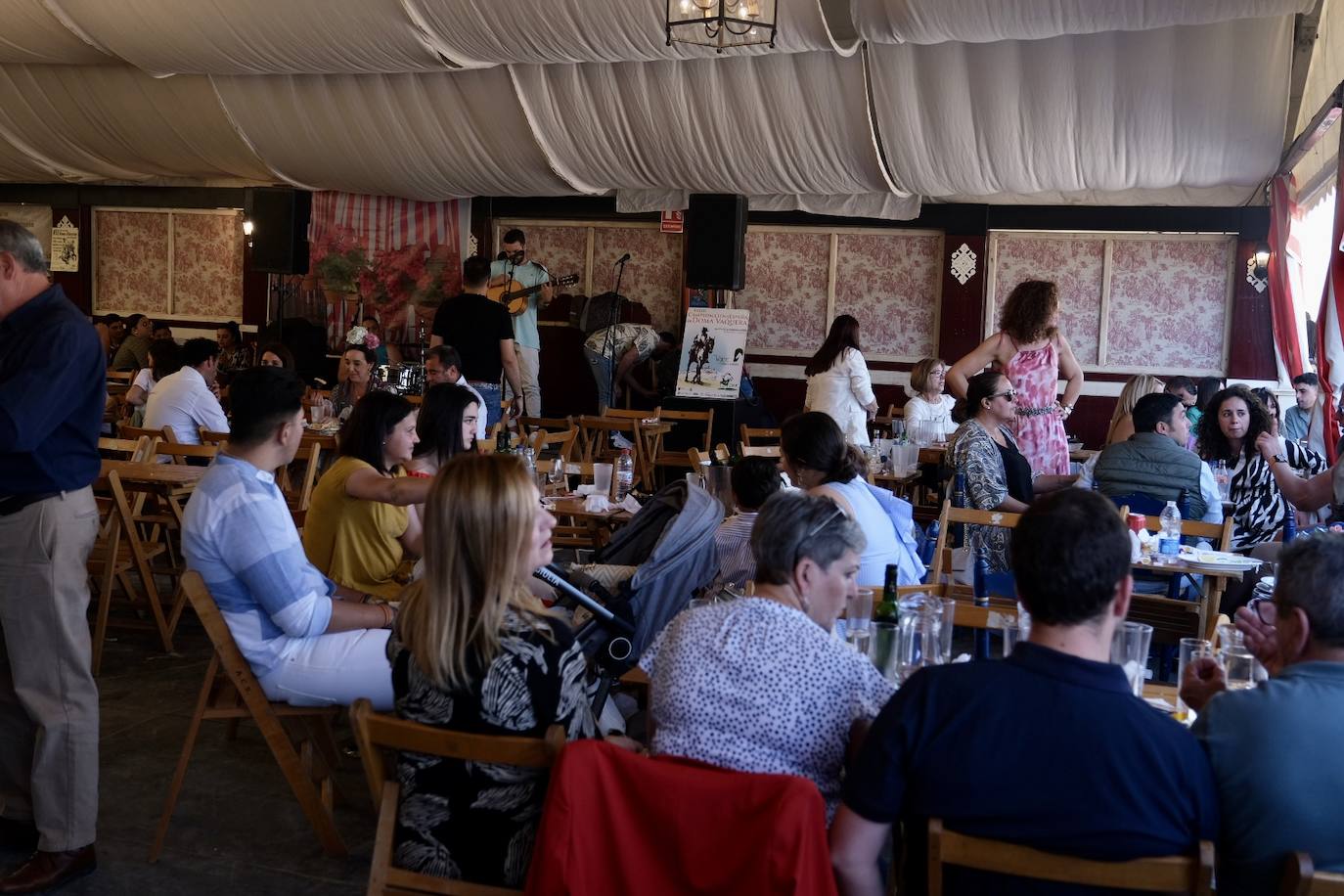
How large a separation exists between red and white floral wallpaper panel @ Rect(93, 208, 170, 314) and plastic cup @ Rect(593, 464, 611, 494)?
11482 mm

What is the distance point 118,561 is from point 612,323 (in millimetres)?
7746

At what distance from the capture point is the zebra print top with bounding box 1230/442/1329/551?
5.75 m

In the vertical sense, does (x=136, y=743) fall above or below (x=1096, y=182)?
below

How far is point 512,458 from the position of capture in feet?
8.02

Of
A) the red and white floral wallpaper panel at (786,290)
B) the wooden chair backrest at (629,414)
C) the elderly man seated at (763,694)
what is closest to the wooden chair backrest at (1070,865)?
the elderly man seated at (763,694)

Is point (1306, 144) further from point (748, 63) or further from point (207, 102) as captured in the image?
point (207, 102)

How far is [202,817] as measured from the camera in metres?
3.80

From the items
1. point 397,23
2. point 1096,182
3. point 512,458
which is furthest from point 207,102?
point 512,458

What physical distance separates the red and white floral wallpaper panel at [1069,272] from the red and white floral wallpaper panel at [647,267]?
3.22 meters

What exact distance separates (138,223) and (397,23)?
779cm

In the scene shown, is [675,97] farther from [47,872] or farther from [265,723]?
[47,872]

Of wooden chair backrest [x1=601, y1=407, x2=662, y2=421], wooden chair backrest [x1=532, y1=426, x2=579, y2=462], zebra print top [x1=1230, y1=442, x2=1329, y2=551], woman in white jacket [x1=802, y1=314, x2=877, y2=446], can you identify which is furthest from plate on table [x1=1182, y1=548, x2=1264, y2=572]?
wooden chair backrest [x1=601, y1=407, x2=662, y2=421]

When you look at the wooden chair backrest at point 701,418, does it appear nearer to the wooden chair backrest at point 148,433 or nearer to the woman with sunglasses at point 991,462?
the wooden chair backrest at point 148,433

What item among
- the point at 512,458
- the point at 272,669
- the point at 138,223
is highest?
the point at 138,223
